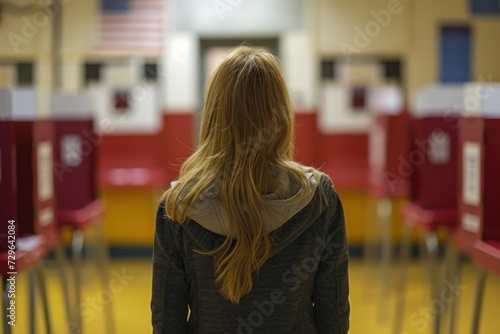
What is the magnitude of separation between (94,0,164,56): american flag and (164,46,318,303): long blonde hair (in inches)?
175

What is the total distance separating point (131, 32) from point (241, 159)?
457cm

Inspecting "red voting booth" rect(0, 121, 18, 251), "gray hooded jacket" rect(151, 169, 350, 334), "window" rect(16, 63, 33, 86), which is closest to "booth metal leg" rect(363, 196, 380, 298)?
"window" rect(16, 63, 33, 86)

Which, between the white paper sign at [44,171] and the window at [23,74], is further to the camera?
the window at [23,74]

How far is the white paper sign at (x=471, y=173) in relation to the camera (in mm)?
2359

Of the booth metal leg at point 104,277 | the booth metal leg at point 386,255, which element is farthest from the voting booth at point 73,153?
the booth metal leg at point 386,255

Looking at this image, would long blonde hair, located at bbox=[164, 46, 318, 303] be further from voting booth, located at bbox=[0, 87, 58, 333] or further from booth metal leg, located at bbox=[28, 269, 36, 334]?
booth metal leg, located at bbox=[28, 269, 36, 334]

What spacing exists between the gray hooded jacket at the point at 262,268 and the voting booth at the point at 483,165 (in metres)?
0.96

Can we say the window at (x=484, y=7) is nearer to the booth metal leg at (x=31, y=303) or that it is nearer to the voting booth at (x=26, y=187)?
the voting booth at (x=26, y=187)

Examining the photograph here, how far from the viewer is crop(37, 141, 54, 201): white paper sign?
2627 millimetres

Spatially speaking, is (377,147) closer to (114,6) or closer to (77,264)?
(114,6)

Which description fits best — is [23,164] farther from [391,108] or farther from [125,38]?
[391,108]

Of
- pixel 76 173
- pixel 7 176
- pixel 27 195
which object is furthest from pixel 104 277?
pixel 7 176

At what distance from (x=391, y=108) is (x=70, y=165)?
3.19m

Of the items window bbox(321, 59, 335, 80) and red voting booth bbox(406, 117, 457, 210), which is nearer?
red voting booth bbox(406, 117, 457, 210)
